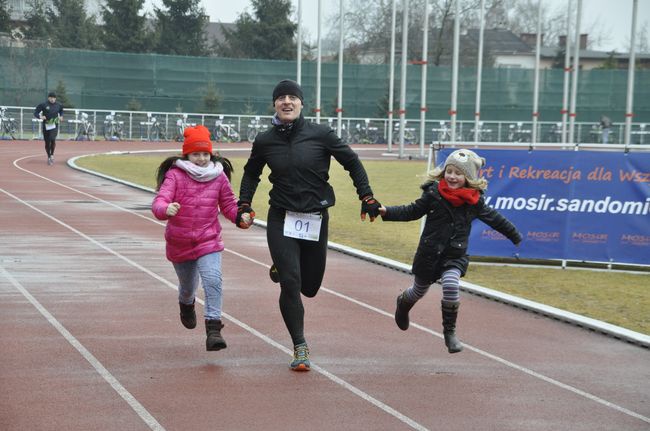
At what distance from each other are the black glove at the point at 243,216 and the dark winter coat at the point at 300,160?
0.77ft

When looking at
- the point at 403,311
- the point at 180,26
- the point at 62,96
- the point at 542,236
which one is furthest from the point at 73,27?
the point at 403,311

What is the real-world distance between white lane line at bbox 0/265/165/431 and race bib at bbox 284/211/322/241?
1.57 metres

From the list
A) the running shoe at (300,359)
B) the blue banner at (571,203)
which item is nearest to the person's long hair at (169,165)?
the running shoe at (300,359)

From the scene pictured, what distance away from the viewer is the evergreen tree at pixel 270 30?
264ft

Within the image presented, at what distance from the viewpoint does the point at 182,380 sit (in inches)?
291

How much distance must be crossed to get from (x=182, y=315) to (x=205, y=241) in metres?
0.79

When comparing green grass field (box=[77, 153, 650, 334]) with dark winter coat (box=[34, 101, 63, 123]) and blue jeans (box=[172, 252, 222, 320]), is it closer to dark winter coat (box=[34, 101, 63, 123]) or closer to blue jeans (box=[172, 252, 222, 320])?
blue jeans (box=[172, 252, 222, 320])

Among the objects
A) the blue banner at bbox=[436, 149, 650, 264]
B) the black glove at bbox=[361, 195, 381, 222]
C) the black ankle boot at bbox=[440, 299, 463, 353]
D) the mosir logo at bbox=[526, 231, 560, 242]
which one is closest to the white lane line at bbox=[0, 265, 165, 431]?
the black glove at bbox=[361, 195, 381, 222]

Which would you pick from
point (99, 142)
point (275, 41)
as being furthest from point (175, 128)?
point (275, 41)

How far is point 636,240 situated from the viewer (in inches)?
539

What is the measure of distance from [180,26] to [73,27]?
850cm

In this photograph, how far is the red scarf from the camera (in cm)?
826

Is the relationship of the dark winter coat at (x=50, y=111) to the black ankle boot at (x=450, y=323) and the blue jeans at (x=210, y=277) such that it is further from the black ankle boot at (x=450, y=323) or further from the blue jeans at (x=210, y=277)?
the black ankle boot at (x=450, y=323)

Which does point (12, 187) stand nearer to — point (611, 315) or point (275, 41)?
point (611, 315)
